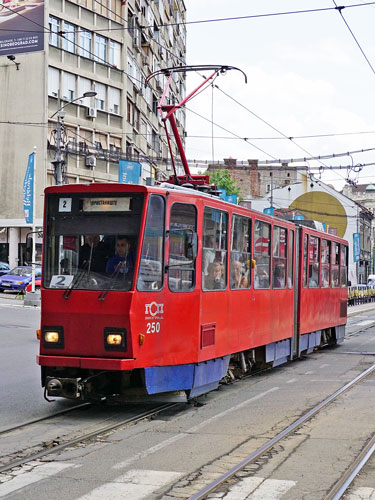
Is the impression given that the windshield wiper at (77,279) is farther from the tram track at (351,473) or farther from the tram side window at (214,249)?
the tram track at (351,473)

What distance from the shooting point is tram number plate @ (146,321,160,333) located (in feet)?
31.7

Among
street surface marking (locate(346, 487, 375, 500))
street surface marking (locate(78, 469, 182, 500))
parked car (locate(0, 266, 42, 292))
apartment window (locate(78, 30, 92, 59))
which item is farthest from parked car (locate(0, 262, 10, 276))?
street surface marking (locate(346, 487, 375, 500))

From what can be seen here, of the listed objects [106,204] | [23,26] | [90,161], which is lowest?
[106,204]

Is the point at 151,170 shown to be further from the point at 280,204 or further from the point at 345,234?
the point at 345,234

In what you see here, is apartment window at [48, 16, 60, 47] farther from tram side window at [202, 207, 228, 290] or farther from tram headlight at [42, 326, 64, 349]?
tram headlight at [42, 326, 64, 349]

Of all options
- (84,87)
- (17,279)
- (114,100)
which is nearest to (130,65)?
(114,100)

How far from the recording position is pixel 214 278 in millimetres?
11109

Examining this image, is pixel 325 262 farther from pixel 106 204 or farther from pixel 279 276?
pixel 106 204

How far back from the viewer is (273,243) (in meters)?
14.1

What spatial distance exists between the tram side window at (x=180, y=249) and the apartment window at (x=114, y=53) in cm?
3825

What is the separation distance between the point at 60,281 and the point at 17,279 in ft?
96.1

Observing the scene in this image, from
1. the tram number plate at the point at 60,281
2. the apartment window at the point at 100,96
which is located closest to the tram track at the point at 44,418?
the tram number plate at the point at 60,281

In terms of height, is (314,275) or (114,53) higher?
(114,53)

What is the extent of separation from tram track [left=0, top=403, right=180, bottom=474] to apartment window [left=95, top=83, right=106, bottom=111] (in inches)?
1484
